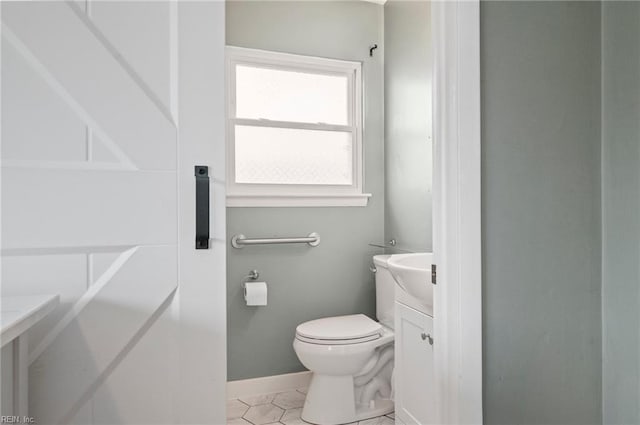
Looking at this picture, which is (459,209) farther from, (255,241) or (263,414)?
(263,414)

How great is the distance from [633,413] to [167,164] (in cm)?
162

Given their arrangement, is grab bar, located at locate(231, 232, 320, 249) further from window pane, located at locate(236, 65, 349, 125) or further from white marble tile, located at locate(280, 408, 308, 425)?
white marble tile, located at locate(280, 408, 308, 425)

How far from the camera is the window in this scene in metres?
2.29

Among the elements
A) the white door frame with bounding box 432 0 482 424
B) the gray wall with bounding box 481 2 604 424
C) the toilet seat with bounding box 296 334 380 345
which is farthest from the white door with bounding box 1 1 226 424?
the toilet seat with bounding box 296 334 380 345

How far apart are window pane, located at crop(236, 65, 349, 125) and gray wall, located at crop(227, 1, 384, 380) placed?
0.15m

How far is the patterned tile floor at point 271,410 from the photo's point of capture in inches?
79.4

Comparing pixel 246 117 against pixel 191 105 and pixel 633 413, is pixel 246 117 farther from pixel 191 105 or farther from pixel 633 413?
pixel 633 413

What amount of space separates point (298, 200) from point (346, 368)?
984 millimetres

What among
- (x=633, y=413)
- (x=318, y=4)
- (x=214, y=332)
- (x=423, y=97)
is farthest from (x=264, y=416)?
(x=318, y=4)

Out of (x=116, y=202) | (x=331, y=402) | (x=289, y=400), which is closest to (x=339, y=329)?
(x=331, y=402)

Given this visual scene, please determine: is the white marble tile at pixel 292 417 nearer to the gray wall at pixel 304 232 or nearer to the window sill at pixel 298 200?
the gray wall at pixel 304 232

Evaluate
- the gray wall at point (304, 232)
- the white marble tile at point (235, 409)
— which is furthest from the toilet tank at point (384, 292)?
the white marble tile at point (235, 409)

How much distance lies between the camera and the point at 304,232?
2.38 m

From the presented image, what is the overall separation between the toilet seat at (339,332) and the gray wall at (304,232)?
30 cm
